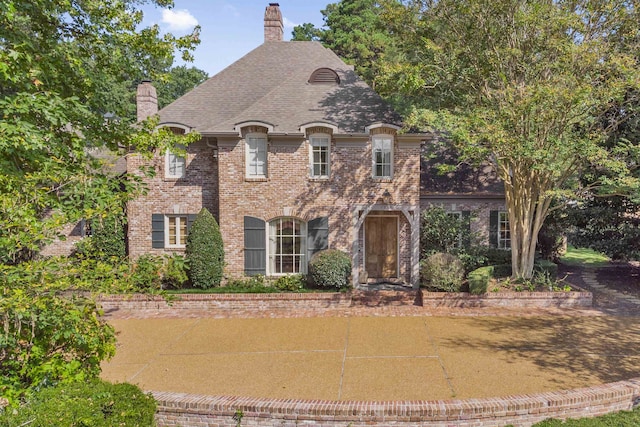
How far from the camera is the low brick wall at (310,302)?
12125mm

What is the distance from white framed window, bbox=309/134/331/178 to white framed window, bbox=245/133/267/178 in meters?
1.66

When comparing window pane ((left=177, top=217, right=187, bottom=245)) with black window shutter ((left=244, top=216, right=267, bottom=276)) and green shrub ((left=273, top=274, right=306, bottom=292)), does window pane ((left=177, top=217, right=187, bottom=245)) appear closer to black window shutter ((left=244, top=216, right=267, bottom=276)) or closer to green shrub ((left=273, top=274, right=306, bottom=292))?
black window shutter ((left=244, top=216, right=267, bottom=276))

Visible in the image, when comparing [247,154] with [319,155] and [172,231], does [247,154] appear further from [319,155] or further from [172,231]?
[172,231]

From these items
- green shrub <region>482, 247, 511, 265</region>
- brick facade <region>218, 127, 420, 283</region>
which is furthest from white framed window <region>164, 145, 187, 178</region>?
green shrub <region>482, 247, 511, 265</region>

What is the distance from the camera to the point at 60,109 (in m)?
5.50

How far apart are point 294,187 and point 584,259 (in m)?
16.8

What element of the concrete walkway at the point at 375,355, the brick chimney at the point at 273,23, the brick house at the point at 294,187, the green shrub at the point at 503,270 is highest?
Result: the brick chimney at the point at 273,23

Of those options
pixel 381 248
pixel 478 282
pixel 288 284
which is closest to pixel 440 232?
pixel 381 248

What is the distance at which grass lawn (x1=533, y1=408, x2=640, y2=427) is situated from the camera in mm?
5895

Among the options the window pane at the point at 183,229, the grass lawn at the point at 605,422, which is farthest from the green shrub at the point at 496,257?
the window pane at the point at 183,229

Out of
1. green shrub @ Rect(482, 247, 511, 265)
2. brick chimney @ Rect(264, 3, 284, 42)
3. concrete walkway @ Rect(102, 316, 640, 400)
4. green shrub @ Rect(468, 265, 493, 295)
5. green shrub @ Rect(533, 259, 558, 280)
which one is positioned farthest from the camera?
brick chimney @ Rect(264, 3, 284, 42)

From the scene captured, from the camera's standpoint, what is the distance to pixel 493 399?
20.3ft

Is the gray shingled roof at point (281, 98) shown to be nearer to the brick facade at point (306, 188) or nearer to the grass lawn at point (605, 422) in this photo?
the brick facade at point (306, 188)

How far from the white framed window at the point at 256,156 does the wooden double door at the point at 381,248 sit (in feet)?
14.8
